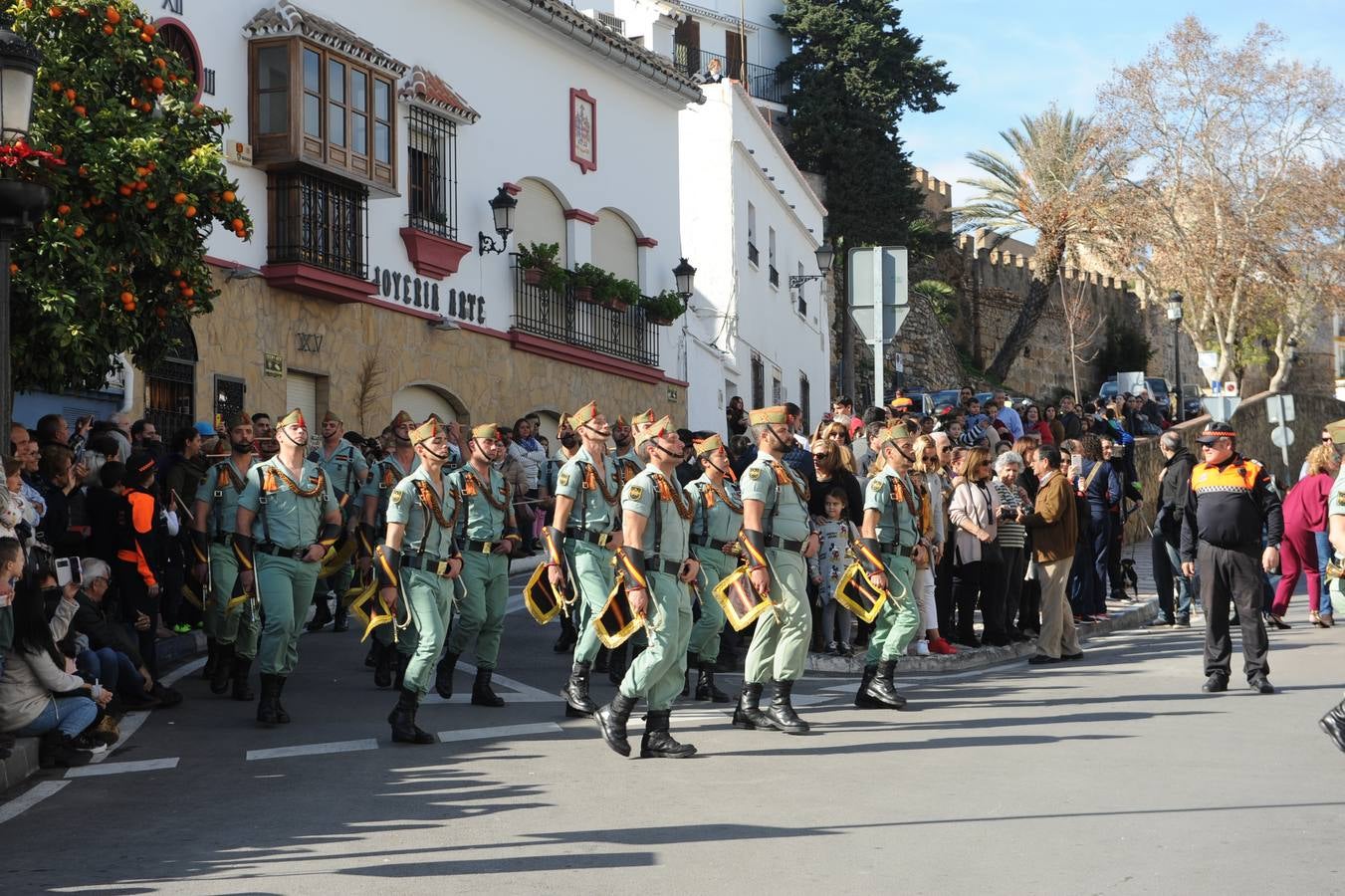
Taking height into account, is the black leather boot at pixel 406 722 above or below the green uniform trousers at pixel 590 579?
below

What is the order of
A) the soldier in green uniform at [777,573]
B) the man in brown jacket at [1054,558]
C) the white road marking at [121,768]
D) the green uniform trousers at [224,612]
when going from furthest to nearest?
the man in brown jacket at [1054,558], the green uniform trousers at [224,612], the soldier in green uniform at [777,573], the white road marking at [121,768]

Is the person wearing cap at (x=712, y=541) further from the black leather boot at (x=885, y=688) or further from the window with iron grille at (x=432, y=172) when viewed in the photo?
the window with iron grille at (x=432, y=172)

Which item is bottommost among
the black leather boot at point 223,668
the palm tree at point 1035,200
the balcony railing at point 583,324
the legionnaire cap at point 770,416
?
the black leather boot at point 223,668

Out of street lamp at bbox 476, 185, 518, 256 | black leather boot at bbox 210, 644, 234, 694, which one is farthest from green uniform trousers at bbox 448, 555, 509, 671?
street lamp at bbox 476, 185, 518, 256

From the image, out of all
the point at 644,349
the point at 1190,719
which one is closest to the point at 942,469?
the point at 1190,719

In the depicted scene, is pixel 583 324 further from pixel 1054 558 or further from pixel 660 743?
pixel 660 743

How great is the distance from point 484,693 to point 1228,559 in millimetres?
5211

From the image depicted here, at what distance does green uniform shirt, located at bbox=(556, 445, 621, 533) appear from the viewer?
11195mm

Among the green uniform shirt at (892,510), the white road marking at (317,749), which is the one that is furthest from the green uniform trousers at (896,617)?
the white road marking at (317,749)

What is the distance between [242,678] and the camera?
11867 mm

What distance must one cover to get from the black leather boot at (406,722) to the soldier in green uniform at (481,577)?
5.48ft

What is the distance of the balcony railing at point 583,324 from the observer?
85.8 feet

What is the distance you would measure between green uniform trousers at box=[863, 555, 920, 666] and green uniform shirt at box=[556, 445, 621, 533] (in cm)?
185

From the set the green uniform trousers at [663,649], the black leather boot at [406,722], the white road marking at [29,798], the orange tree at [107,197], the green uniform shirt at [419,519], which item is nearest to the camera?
the white road marking at [29,798]
